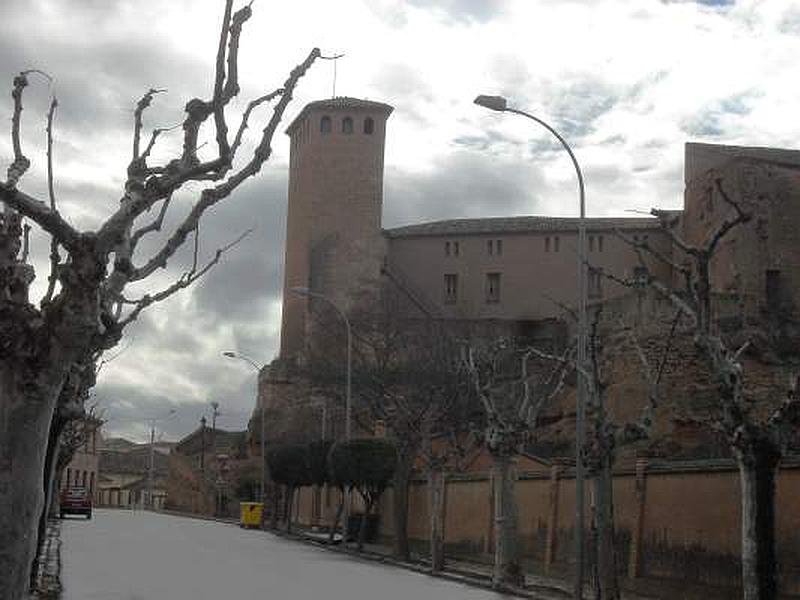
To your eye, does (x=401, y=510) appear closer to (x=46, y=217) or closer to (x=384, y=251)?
(x=46, y=217)

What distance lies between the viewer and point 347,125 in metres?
79.4

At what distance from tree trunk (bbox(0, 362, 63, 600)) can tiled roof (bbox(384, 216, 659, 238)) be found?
70563 mm

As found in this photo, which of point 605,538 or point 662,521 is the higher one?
point 662,521

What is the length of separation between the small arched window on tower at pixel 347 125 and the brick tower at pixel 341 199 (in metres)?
0.04

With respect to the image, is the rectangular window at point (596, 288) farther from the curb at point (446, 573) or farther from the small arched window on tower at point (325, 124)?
the curb at point (446, 573)

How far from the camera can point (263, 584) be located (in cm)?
2264

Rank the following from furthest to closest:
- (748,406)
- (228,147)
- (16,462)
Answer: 1. (748,406)
2. (228,147)
3. (16,462)

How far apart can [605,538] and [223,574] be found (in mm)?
8900

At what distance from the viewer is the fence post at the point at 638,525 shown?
2456cm

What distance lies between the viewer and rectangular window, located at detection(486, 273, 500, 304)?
8038 cm

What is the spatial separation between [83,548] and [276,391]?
147 ft

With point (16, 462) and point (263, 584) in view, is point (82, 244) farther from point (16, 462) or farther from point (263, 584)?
point (263, 584)

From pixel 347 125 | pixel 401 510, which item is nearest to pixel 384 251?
pixel 347 125

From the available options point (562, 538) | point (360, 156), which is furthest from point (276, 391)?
point (562, 538)
